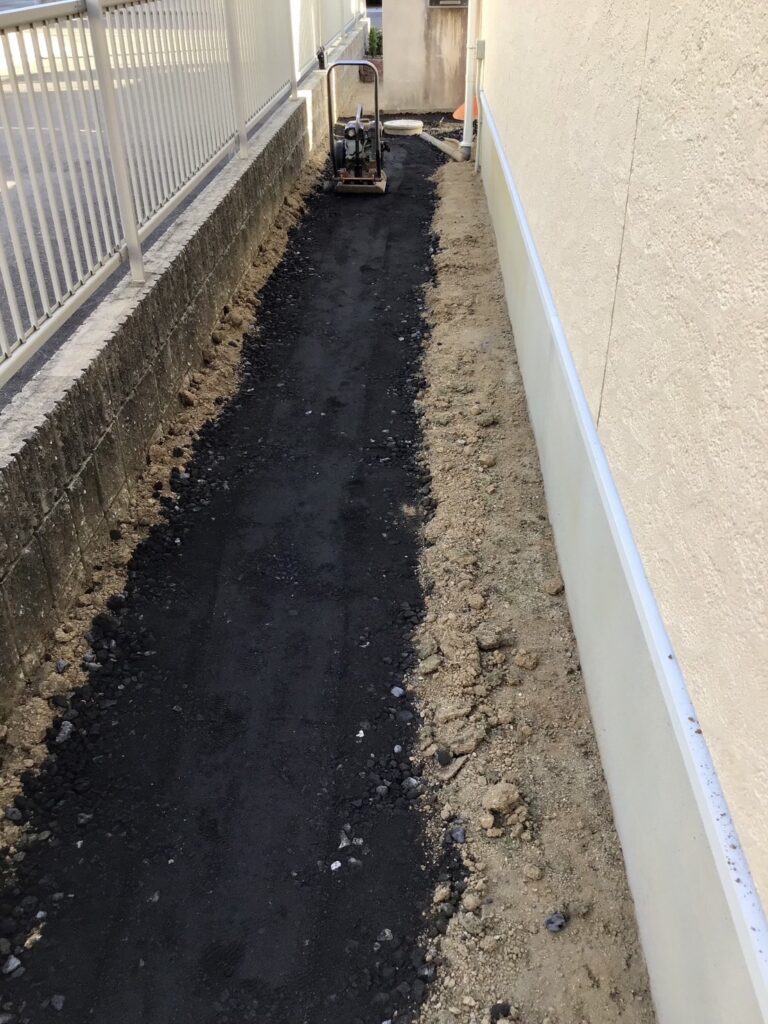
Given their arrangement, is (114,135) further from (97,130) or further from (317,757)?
(317,757)

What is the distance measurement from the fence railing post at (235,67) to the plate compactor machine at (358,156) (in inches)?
84.3

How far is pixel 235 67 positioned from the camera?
727 cm

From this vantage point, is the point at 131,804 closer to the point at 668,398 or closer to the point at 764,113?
the point at 668,398

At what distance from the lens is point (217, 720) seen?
3.35 metres

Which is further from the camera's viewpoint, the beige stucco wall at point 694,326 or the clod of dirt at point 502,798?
the clod of dirt at point 502,798

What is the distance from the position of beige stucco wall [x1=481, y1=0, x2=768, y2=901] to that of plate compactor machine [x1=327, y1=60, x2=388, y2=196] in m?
6.46

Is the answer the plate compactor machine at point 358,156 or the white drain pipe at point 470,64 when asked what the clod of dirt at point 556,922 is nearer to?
the plate compactor machine at point 358,156

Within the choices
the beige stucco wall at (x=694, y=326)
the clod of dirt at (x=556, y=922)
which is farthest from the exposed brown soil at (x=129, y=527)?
the beige stucco wall at (x=694, y=326)

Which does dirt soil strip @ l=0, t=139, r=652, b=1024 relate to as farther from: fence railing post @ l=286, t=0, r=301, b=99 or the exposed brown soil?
fence railing post @ l=286, t=0, r=301, b=99

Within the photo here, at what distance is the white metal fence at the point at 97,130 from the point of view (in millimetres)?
3629

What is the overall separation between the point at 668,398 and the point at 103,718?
7.95 feet

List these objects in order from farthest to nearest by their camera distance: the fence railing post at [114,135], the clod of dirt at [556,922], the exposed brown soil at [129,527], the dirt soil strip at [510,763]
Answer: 1. the fence railing post at [114,135]
2. the exposed brown soil at [129,527]
3. the clod of dirt at [556,922]
4. the dirt soil strip at [510,763]

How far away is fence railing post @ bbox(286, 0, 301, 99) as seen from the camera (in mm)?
9906

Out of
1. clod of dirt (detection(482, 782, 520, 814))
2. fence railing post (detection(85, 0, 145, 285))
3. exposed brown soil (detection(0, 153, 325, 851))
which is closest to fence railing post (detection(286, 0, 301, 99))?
exposed brown soil (detection(0, 153, 325, 851))
